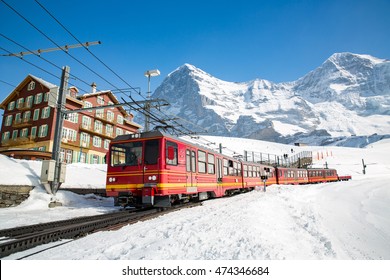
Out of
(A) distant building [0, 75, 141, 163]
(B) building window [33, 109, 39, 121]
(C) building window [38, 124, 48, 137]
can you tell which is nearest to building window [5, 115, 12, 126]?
(A) distant building [0, 75, 141, 163]

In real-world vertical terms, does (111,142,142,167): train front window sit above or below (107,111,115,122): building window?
below

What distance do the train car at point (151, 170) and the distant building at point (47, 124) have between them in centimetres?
2364

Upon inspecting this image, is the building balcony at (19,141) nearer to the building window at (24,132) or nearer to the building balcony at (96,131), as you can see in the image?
the building window at (24,132)

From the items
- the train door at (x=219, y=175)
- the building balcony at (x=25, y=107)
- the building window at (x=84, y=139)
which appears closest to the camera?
the train door at (x=219, y=175)

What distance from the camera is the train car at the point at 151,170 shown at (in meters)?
9.35

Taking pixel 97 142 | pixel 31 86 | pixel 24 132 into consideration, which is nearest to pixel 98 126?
pixel 97 142

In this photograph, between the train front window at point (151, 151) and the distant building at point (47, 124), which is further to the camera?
the distant building at point (47, 124)

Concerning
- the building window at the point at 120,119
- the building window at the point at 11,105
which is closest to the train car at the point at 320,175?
the building window at the point at 120,119

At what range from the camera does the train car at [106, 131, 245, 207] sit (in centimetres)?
935

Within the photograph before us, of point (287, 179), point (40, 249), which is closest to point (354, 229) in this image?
point (40, 249)

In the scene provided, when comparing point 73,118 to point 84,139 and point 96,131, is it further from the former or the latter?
point 96,131

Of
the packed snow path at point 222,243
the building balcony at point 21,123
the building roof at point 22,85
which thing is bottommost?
the packed snow path at point 222,243

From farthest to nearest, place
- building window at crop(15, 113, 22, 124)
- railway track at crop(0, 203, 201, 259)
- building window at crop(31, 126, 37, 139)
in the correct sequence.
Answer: building window at crop(15, 113, 22, 124) → building window at crop(31, 126, 37, 139) → railway track at crop(0, 203, 201, 259)

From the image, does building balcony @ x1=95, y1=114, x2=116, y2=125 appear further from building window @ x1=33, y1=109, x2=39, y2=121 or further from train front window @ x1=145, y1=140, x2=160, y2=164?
train front window @ x1=145, y1=140, x2=160, y2=164
